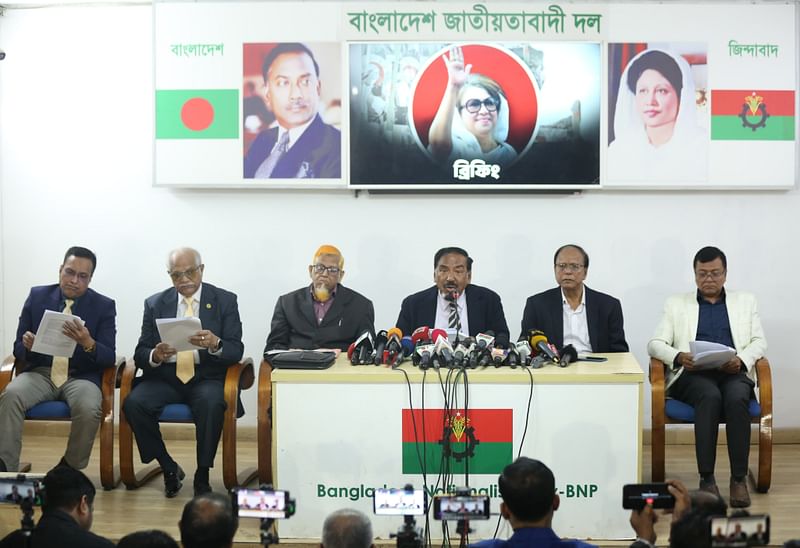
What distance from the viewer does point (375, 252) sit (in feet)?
20.6

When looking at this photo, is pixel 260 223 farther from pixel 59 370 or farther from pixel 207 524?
pixel 207 524

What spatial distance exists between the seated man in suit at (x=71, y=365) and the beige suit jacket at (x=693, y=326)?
116 inches

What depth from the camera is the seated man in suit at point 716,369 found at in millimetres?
4938

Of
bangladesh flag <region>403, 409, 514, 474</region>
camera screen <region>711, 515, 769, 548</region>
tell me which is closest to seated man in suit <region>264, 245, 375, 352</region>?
bangladesh flag <region>403, 409, 514, 474</region>

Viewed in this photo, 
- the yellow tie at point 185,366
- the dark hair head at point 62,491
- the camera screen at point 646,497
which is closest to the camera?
the camera screen at point 646,497

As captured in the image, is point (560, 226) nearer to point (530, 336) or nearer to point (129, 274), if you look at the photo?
point (530, 336)

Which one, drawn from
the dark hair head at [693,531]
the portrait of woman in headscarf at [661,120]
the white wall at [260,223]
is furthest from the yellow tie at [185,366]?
the dark hair head at [693,531]

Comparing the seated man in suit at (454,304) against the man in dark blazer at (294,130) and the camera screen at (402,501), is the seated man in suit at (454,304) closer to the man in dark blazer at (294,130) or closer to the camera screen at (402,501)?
the man in dark blazer at (294,130)

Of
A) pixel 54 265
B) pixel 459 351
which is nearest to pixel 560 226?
pixel 459 351

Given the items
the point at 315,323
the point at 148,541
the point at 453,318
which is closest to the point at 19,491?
the point at 148,541

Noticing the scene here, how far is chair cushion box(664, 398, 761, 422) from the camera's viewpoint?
5.04 meters

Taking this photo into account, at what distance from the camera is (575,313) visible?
550cm

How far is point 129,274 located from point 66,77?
1322mm

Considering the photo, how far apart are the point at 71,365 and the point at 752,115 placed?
4.22 meters
